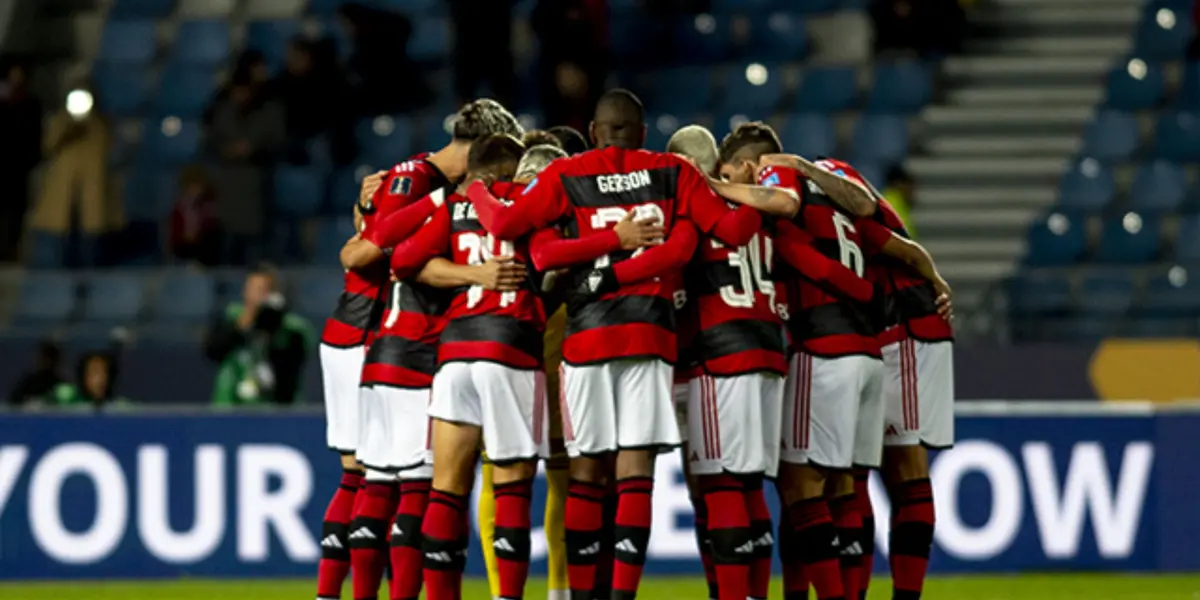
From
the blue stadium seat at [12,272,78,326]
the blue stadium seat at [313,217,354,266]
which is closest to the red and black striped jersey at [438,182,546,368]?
the blue stadium seat at [313,217,354,266]

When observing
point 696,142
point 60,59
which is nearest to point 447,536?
point 696,142

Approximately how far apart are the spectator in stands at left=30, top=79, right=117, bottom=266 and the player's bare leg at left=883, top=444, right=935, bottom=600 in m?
8.76

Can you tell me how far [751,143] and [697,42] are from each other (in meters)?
8.72

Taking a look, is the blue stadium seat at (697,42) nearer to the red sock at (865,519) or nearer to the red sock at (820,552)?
the red sock at (865,519)

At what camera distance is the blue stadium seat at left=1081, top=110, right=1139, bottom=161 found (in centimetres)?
1698

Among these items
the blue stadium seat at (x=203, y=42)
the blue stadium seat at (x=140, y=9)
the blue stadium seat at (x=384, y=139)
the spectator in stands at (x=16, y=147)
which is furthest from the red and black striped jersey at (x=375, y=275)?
the blue stadium seat at (x=140, y=9)

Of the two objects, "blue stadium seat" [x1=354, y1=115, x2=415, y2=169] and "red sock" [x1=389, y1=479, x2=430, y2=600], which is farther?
"blue stadium seat" [x1=354, y1=115, x2=415, y2=169]

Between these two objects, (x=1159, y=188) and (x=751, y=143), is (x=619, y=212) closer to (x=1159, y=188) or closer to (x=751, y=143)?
(x=751, y=143)

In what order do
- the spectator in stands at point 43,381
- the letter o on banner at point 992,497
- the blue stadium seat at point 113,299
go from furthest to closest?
the blue stadium seat at point 113,299 → the spectator in stands at point 43,381 → the letter o on banner at point 992,497

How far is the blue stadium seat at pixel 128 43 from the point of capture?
1820cm

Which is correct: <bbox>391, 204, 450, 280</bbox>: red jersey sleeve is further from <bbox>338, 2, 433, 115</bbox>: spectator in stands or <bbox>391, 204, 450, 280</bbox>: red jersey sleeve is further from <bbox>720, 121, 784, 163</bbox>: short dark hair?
<bbox>338, 2, 433, 115</bbox>: spectator in stands

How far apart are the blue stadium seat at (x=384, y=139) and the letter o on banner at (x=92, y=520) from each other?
4885 millimetres

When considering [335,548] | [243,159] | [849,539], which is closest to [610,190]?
[849,539]

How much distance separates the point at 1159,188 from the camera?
647 inches
